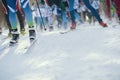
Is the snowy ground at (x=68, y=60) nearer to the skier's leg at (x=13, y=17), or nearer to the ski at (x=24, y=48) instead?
the ski at (x=24, y=48)

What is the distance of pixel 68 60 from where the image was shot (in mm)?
5223

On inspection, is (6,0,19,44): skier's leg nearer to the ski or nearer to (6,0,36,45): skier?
(6,0,36,45): skier

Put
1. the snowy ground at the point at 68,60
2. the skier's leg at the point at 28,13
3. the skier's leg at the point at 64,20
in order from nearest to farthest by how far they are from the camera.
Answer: the snowy ground at the point at 68,60 → the skier's leg at the point at 28,13 → the skier's leg at the point at 64,20

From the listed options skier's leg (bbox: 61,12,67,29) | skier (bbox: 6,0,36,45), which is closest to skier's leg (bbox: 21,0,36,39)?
skier (bbox: 6,0,36,45)

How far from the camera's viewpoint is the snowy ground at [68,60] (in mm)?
4527

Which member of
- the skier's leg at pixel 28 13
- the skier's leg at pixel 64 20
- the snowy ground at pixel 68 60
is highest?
the skier's leg at pixel 28 13

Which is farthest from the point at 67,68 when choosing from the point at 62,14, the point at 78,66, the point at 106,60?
the point at 62,14

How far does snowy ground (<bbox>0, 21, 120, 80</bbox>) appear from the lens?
14.9 feet

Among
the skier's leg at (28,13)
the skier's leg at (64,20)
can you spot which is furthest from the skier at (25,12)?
the skier's leg at (64,20)

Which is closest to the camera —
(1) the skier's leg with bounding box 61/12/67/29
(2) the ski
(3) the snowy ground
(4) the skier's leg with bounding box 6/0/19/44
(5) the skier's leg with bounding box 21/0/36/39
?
(3) the snowy ground

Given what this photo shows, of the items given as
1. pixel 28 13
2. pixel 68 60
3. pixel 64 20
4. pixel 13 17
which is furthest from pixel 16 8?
pixel 64 20

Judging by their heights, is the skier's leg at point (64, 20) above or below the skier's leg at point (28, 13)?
below

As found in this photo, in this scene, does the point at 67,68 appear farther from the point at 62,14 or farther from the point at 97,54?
the point at 62,14

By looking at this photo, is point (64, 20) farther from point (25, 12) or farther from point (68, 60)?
point (68, 60)
